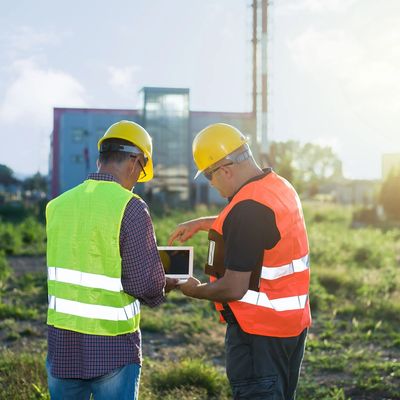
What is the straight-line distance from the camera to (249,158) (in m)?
3.37

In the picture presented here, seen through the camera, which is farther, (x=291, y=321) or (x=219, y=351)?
(x=219, y=351)

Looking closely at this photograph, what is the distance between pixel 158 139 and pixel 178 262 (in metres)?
37.9

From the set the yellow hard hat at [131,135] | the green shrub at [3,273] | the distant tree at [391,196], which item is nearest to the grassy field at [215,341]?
the green shrub at [3,273]

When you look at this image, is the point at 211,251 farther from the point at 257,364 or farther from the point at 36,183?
the point at 36,183

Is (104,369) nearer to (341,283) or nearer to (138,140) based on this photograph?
(138,140)

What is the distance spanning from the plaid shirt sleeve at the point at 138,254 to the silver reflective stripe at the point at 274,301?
0.49 metres

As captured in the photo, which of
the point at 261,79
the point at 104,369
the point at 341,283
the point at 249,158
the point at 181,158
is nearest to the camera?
the point at 104,369

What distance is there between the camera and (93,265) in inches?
111

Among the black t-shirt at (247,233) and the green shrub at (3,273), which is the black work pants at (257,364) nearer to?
the black t-shirt at (247,233)

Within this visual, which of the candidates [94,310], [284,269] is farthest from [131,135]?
[284,269]

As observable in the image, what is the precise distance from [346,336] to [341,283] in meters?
3.25

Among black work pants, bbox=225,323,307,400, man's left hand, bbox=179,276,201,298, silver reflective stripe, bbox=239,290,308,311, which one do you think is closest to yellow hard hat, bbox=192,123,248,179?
man's left hand, bbox=179,276,201,298

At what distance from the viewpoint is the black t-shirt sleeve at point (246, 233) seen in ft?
9.82

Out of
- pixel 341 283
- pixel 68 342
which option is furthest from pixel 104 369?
pixel 341 283
